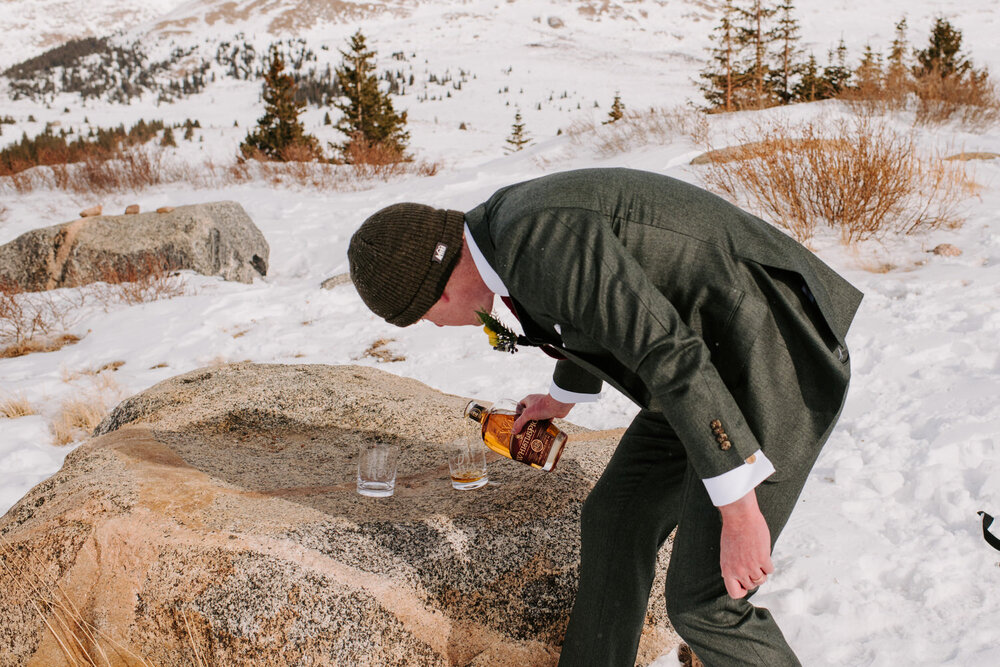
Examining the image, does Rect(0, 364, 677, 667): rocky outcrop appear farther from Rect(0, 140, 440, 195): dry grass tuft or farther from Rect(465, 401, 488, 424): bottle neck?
Rect(0, 140, 440, 195): dry grass tuft

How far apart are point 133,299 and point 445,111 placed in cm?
2893

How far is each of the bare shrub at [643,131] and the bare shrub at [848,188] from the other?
412cm

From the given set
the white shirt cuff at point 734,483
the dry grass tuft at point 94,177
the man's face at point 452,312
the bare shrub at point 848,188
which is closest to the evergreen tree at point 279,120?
the dry grass tuft at point 94,177

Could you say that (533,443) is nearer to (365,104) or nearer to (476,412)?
(476,412)

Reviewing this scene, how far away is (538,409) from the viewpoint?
227 centimetres

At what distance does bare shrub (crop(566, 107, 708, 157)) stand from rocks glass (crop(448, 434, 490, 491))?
9104mm

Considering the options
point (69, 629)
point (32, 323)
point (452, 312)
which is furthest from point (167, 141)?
Result: point (452, 312)

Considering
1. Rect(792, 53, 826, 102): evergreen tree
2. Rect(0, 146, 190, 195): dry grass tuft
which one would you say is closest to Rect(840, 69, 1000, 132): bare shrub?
Rect(792, 53, 826, 102): evergreen tree

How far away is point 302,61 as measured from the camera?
152 feet

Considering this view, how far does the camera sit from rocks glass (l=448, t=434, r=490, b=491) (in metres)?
2.56

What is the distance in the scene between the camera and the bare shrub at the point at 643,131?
1138 centimetres

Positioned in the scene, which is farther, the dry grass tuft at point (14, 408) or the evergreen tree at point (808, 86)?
the evergreen tree at point (808, 86)

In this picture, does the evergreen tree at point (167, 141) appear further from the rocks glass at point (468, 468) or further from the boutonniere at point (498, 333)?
the boutonniere at point (498, 333)

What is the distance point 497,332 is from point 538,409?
2.05ft
